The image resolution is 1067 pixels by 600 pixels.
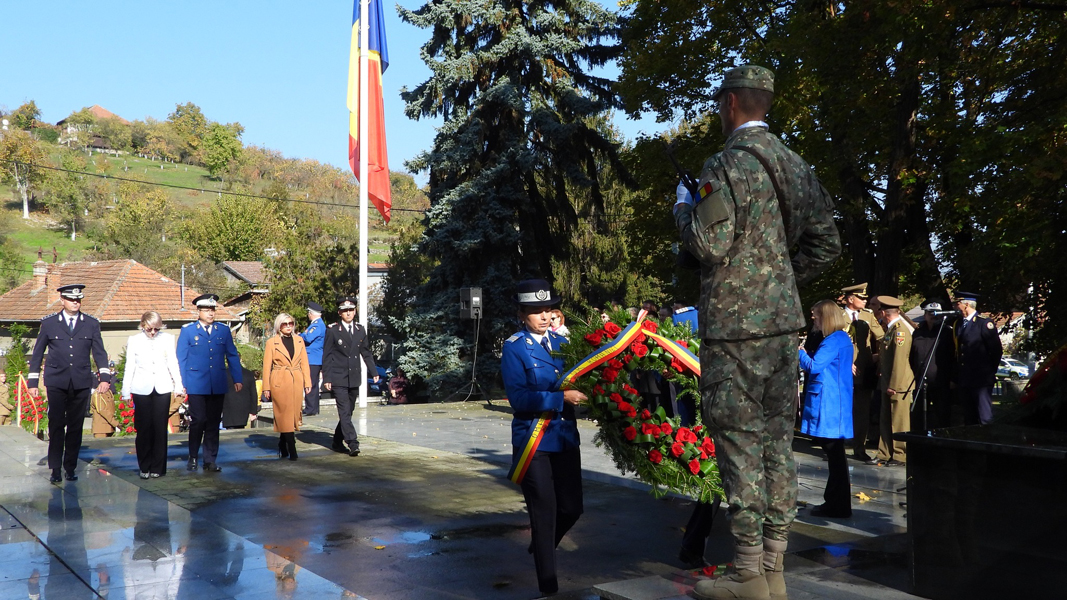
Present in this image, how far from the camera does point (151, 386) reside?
1120 centimetres

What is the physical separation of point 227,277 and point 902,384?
76.4 m

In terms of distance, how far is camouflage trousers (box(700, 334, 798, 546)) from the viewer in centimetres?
420

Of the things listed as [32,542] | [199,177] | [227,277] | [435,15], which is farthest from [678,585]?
[199,177]

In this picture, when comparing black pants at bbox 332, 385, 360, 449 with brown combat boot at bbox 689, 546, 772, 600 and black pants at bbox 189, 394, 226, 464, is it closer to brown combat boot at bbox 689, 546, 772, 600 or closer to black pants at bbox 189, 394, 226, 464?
black pants at bbox 189, 394, 226, 464

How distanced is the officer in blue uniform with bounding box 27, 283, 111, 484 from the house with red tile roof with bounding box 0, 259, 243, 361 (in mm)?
45117

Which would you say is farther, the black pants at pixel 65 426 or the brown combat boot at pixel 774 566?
the black pants at pixel 65 426

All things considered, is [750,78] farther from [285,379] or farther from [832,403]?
[285,379]

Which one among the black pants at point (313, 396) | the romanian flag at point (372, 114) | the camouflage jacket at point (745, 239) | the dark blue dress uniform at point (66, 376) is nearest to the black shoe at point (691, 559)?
the camouflage jacket at point (745, 239)

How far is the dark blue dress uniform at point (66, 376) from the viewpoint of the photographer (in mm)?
10695

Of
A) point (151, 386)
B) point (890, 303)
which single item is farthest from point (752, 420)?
point (890, 303)

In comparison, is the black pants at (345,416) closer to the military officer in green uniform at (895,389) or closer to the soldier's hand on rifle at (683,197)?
the military officer in green uniform at (895,389)

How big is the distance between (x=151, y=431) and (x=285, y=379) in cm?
195

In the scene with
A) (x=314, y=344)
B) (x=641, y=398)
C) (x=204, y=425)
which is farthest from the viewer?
(x=314, y=344)

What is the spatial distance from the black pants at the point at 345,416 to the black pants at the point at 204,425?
1659 mm
